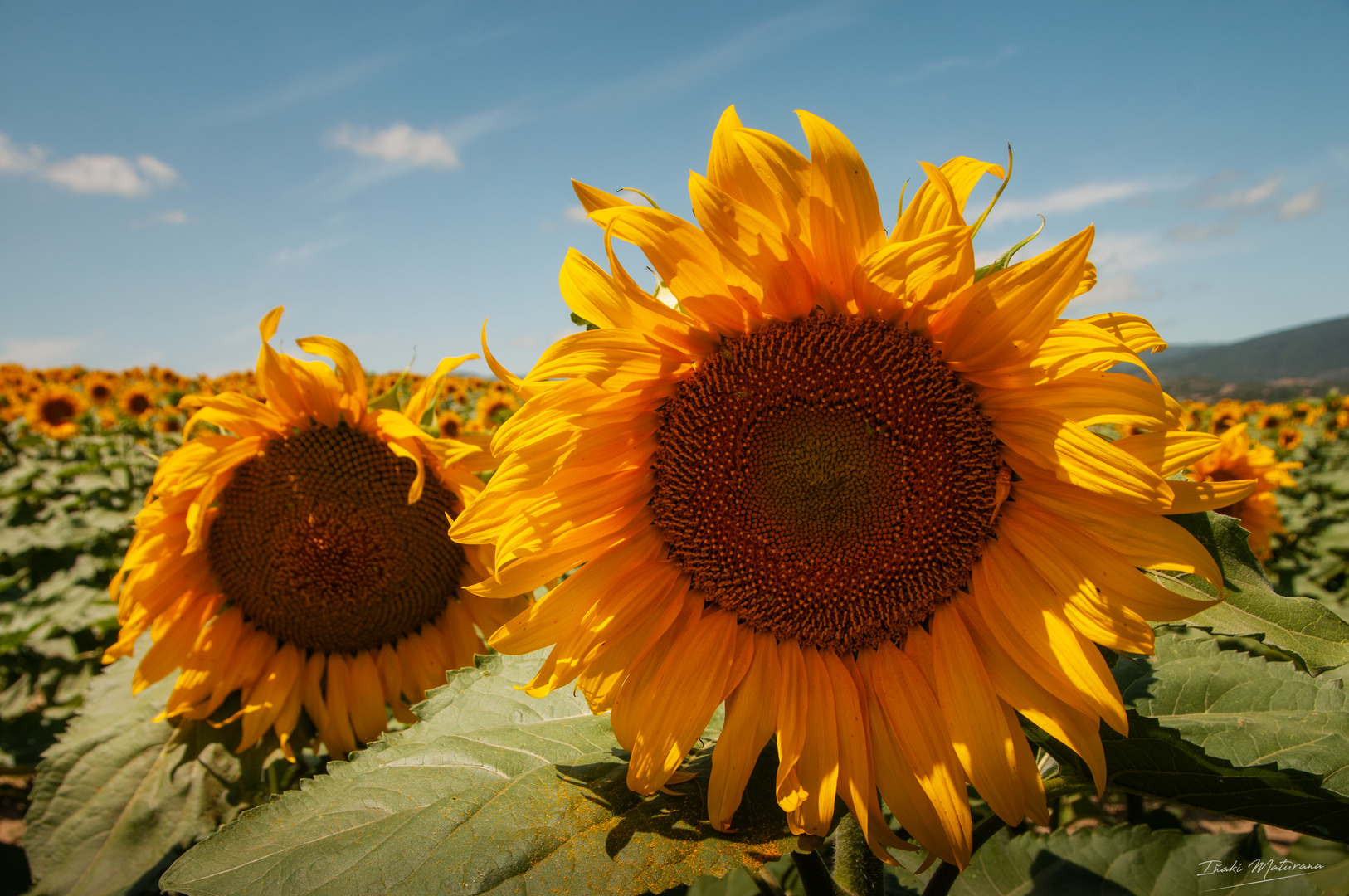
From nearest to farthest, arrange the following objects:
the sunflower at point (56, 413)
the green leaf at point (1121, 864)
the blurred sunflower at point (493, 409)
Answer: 1. the green leaf at point (1121, 864)
2. the blurred sunflower at point (493, 409)
3. the sunflower at point (56, 413)

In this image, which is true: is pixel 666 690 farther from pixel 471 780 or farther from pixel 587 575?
pixel 471 780

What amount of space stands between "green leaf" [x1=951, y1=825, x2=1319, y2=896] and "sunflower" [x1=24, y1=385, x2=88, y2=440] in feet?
47.1

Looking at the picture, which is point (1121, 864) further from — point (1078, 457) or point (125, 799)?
point (125, 799)

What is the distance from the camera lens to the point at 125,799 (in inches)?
94.1

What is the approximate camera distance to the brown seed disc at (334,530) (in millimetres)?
2479

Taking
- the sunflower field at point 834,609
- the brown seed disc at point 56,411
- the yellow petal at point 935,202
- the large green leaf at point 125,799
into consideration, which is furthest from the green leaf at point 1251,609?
the brown seed disc at point 56,411

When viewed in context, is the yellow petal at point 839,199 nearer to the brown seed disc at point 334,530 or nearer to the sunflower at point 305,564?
the sunflower at point 305,564

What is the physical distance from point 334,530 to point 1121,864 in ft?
8.15

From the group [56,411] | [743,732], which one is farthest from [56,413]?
[743,732]

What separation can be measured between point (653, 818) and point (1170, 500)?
3.43ft

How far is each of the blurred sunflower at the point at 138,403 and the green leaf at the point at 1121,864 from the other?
1357cm

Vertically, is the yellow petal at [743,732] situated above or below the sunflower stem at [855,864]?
above

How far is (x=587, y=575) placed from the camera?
1586 millimetres

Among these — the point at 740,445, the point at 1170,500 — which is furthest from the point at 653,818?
the point at 1170,500
